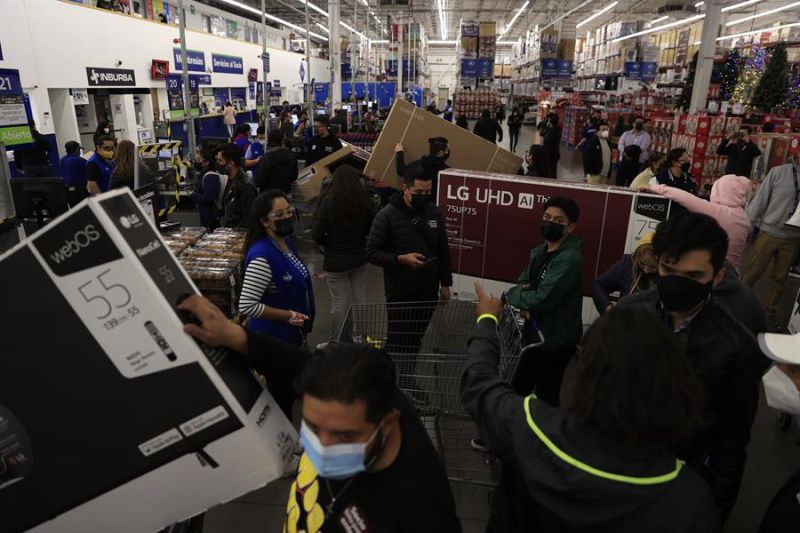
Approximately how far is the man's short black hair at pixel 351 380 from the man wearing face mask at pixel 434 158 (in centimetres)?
443

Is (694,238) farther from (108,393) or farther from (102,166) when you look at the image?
(102,166)

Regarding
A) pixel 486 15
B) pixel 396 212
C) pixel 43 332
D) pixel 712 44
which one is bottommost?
pixel 396 212

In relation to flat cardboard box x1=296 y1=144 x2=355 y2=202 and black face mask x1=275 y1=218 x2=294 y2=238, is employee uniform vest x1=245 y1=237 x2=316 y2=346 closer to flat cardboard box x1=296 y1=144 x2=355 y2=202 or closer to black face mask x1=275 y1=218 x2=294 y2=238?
black face mask x1=275 y1=218 x2=294 y2=238

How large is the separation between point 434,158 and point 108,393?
4.91 m

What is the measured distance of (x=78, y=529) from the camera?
1.29m

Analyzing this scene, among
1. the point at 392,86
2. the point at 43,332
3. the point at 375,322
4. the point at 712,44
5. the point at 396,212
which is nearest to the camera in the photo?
the point at 43,332

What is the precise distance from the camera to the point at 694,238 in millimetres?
1950

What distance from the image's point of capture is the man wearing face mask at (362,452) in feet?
3.84

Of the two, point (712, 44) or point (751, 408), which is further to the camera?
point (712, 44)

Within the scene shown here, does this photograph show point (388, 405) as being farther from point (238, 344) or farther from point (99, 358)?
point (99, 358)

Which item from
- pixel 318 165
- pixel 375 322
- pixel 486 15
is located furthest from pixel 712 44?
pixel 486 15

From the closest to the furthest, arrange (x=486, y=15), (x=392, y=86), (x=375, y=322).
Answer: (x=375, y=322) → (x=392, y=86) → (x=486, y=15)

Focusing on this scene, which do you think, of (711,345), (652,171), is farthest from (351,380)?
(652,171)

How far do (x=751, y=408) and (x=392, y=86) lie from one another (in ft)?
92.5
